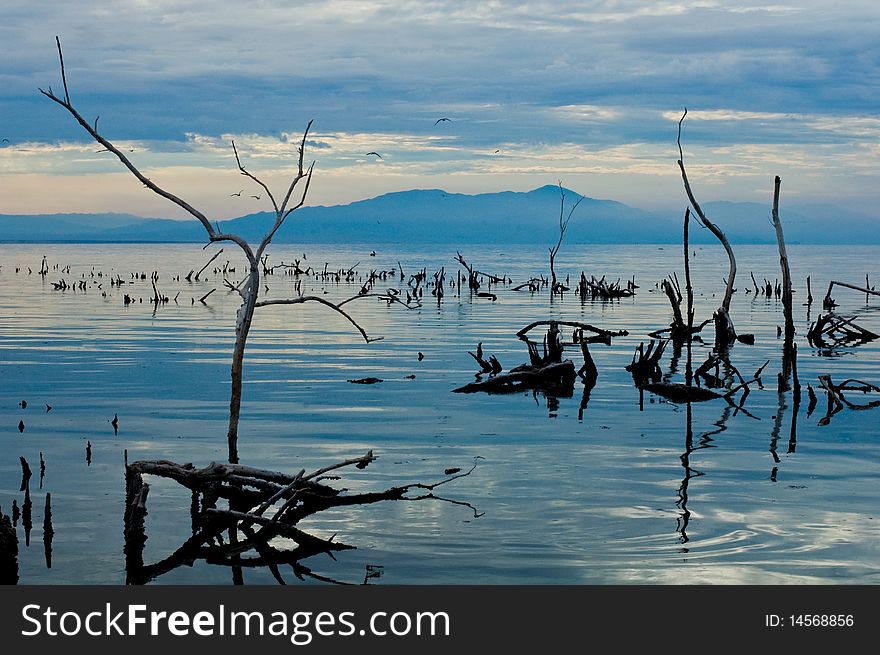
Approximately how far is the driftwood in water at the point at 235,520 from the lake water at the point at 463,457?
0.60 ft

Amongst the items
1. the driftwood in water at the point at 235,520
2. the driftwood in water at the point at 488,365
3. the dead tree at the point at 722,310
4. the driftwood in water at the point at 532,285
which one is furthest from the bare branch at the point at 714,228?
the driftwood in water at the point at 532,285

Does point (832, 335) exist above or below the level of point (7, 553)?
above

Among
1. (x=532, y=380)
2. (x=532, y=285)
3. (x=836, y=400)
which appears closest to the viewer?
(x=836, y=400)

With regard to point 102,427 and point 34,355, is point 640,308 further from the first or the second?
point 102,427

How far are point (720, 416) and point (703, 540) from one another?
24.3 ft

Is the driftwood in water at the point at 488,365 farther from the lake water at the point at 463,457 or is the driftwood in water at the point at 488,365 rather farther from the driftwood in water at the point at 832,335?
the driftwood in water at the point at 832,335

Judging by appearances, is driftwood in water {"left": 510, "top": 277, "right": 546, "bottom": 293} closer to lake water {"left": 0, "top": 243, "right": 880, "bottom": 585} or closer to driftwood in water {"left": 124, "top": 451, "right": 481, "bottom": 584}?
lake water {"left": 0, "top": 243, "right": 880, "bottom": 585}

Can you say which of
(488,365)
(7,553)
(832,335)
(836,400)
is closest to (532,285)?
(832,335)

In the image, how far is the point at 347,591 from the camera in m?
8.09

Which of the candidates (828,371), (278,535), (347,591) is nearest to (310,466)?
(278,535)

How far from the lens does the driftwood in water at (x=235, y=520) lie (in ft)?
31.9

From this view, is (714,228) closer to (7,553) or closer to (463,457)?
(463,457)

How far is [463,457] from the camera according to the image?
14.4 meters

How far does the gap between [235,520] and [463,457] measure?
4551mm
